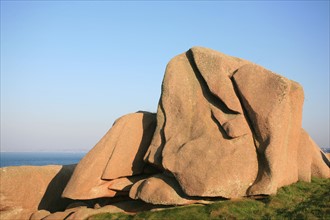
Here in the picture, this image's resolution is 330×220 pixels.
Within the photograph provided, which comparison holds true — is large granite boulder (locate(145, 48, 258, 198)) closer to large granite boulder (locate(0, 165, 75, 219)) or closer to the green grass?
the green grass

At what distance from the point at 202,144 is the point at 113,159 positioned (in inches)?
202

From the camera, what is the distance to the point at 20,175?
21.6m

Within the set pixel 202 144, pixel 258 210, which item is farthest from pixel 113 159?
pixel 258 210

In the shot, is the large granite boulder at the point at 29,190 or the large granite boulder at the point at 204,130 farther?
the large granite boulder at the point at 29,190

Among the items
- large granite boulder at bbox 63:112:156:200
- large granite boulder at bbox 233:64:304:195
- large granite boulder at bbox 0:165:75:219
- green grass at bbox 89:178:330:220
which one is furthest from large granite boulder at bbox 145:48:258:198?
large granite boulder at bbox 0:165:75:219

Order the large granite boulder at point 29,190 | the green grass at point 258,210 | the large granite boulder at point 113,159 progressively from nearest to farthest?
1. the green grass at point 258,210
2. the large granite boulder at point 113,159
3. the large granite boulder at point 29,190

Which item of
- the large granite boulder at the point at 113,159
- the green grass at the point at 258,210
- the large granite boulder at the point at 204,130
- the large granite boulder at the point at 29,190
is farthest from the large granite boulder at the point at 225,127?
the large granite boulder at the point at 29,190

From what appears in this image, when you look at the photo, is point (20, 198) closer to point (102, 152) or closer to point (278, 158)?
point (102, 152)

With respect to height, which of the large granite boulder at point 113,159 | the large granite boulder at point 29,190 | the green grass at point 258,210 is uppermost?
the large granite boulder at point 113,159

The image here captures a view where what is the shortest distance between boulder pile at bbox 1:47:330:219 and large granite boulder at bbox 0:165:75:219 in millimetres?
241

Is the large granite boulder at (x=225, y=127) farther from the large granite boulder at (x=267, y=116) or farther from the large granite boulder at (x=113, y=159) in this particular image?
the large granite boulder at (x=113, y=159)

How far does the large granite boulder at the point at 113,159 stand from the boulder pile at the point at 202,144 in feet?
0.17

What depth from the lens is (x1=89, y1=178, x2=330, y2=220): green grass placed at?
14.4 meters

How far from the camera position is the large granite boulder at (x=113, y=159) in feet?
61.2
